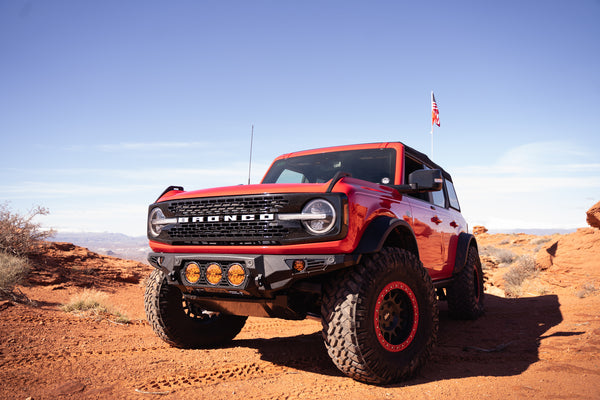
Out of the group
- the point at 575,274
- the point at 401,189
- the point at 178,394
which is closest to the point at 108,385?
the point at 178,394

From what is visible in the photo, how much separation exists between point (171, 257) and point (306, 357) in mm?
1659

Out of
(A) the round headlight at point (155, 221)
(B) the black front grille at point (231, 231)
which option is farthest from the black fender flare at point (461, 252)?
(A) the round headlight at point (155, 221)

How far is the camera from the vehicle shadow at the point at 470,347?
140 inches

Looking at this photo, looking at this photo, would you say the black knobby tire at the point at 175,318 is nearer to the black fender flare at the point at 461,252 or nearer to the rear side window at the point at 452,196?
the black fender flare at the point at 461,252

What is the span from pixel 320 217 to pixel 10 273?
790 cm

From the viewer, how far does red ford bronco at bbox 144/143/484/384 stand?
2900 mm

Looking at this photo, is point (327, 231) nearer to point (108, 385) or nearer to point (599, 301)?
point (108, 385)

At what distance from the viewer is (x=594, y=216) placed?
1412cm

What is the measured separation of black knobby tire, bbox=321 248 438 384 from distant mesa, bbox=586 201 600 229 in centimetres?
1379

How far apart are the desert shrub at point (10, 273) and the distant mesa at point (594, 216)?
1682 cm

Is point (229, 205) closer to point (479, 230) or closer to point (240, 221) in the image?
point (240, 221)

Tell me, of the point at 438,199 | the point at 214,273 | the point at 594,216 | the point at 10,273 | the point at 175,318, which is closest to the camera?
the point at 214,273

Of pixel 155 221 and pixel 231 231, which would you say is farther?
pixel 155 221

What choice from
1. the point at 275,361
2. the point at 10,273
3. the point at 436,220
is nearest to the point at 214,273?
the point at 275,361
